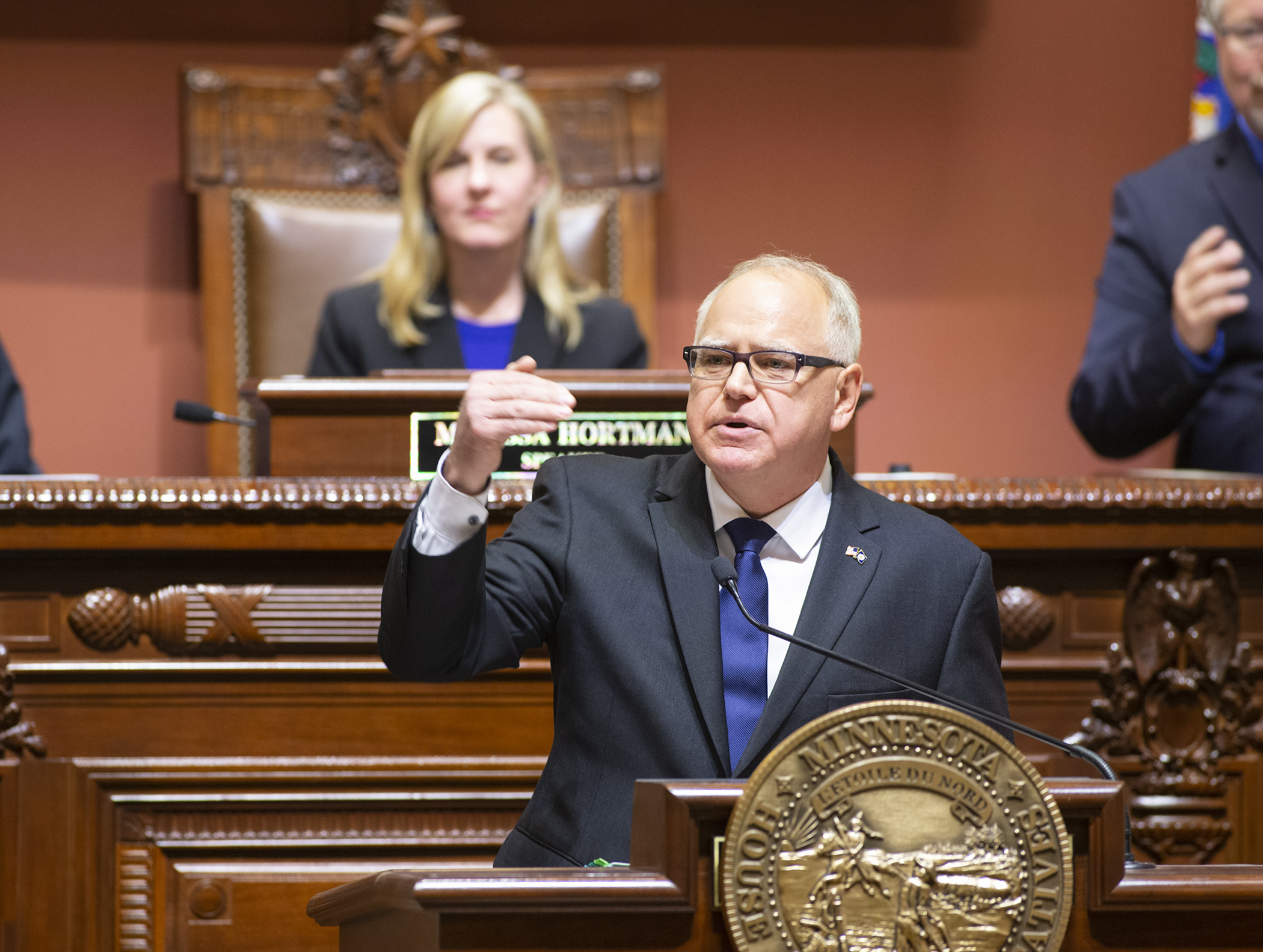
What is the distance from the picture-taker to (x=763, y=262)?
141cm

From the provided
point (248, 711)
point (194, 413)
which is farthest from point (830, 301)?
point (194, 413)

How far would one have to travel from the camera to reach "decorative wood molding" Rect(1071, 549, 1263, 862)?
189cm

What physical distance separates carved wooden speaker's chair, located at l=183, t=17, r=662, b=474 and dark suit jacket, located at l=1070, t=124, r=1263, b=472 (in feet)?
3.78

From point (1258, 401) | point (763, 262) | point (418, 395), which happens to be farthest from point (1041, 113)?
point (763, 262)

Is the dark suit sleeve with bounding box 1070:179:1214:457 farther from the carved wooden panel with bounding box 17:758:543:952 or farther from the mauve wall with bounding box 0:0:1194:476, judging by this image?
the carved wooden panel with bounding box 17:758:543:952

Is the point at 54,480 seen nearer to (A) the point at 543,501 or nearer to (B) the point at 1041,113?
(A) the point at 543,501

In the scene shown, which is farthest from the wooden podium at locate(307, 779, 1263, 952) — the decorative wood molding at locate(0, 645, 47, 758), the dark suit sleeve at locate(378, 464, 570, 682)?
the decorative wood molding at locate(0, 645, 47, 758)

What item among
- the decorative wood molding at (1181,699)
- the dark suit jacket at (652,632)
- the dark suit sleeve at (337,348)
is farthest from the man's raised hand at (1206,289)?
the dark suit sleeve at (337,348)

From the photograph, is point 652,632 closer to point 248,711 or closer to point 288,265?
point 248,711

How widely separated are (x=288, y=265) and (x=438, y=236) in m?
0.56

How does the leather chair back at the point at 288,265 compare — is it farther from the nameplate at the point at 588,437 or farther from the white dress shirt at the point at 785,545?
the white dress shirt at the point at 785,545

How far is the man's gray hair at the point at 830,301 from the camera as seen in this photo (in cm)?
141

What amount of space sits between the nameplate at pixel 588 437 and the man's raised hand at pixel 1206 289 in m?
0.87

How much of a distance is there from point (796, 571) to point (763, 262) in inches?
12.1
